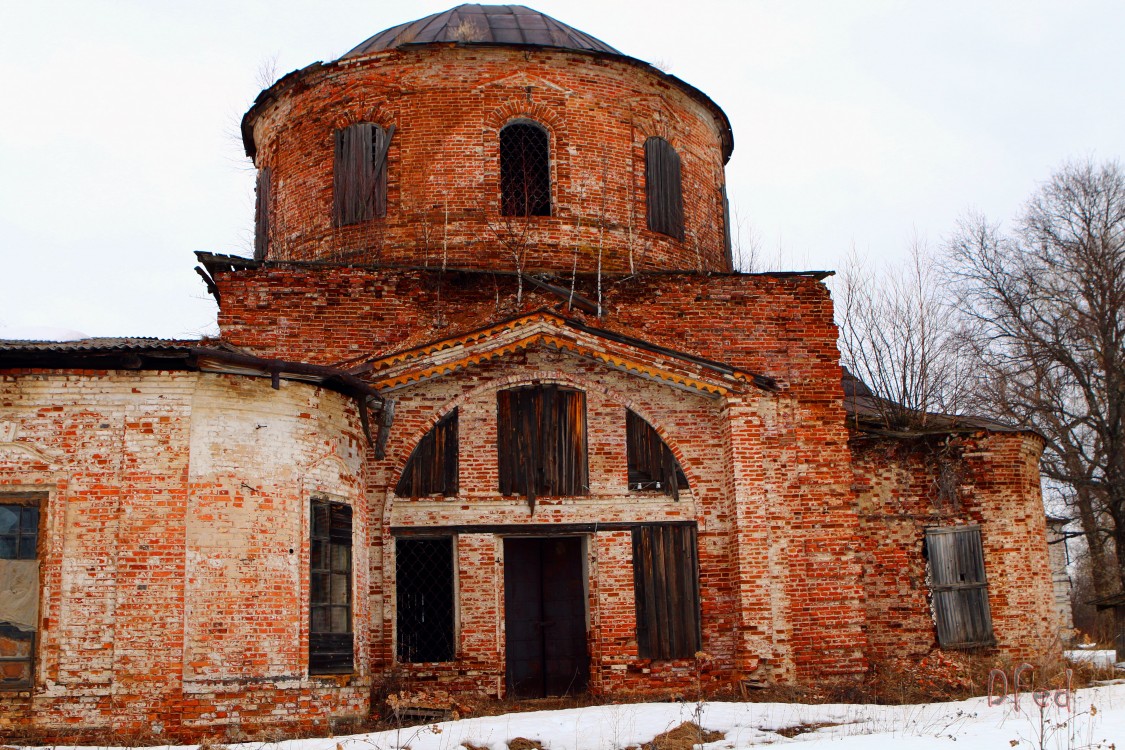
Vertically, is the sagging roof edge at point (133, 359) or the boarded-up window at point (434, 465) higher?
the sagging roof edge at point (133, 359)

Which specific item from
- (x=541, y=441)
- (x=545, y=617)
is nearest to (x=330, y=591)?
(x=541, y=441)

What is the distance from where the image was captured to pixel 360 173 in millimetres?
15516

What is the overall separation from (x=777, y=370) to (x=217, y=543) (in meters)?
7.15

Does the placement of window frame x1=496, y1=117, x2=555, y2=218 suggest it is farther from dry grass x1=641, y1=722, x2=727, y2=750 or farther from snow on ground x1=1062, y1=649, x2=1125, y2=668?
snow on ground x1=1062, y1=649, x2=1125, y2=668

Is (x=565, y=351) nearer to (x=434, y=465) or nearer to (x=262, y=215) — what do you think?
(x=434, y=465)

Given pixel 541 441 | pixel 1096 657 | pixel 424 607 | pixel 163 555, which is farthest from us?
pixel 1096 657

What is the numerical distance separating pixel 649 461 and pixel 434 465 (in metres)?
2.59

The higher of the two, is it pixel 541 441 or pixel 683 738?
pixel 541 441

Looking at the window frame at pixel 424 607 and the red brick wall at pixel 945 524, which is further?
the red brick wall at pixel 945 524

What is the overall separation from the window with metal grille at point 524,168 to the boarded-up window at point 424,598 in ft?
16.4

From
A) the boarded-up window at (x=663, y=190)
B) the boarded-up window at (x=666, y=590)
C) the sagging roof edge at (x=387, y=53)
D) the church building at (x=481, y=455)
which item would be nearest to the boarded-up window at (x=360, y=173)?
the church building at (x=481, y=455)

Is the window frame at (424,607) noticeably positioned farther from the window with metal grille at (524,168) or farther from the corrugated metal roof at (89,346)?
the window with metal grille at (524,168)

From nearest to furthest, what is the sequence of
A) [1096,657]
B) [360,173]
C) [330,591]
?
1. [330,591]
2. [360,173]
3. [1096,657]

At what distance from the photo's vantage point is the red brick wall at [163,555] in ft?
32.9
